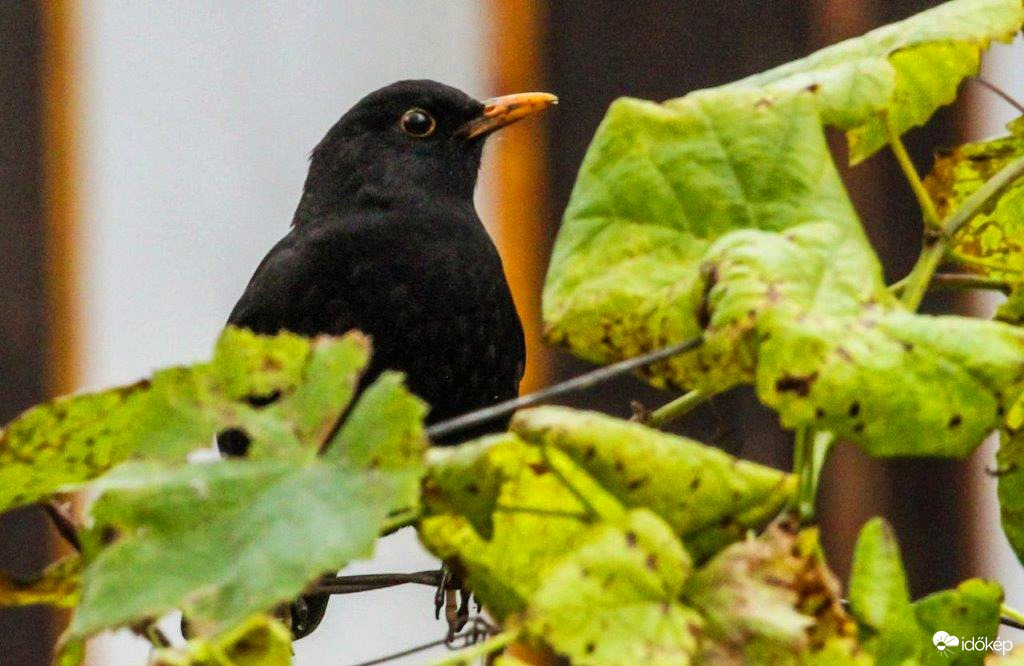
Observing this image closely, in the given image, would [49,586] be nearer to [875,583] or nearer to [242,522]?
[242,522]

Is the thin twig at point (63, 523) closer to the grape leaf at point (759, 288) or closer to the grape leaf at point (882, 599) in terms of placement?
the grape leaf at point (759, 288)

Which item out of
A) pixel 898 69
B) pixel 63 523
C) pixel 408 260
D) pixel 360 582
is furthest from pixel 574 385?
pixel 408 260

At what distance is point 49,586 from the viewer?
2.50 ft

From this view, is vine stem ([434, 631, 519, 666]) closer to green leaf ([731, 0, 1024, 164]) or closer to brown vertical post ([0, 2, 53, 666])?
green leaf ([731, 0, 1024, 164])

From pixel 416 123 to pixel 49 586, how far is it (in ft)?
6.21

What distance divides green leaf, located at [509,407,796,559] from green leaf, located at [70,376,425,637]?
0.24ft

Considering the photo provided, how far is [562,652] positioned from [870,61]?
382 mm

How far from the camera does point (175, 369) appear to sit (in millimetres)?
623

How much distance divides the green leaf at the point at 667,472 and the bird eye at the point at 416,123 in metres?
2.01

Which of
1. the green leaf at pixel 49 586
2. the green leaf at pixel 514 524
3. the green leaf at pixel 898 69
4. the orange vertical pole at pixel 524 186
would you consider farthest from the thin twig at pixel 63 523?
the orange vertical pole at pixel 524 186

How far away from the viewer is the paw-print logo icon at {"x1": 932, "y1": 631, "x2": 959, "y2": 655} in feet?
2.74

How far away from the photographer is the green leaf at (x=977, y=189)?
0.95 meters

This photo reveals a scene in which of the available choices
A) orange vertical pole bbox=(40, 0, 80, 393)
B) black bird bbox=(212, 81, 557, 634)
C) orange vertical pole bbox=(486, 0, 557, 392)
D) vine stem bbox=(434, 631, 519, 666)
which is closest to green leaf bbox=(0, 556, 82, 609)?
vine stem bbox=(434, 631, 519, 666)

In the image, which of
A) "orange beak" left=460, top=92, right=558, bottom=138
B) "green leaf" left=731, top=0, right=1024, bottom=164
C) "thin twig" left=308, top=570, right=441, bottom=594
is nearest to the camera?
"green leaf" left=731, top=0, right=1024, bottom=164
